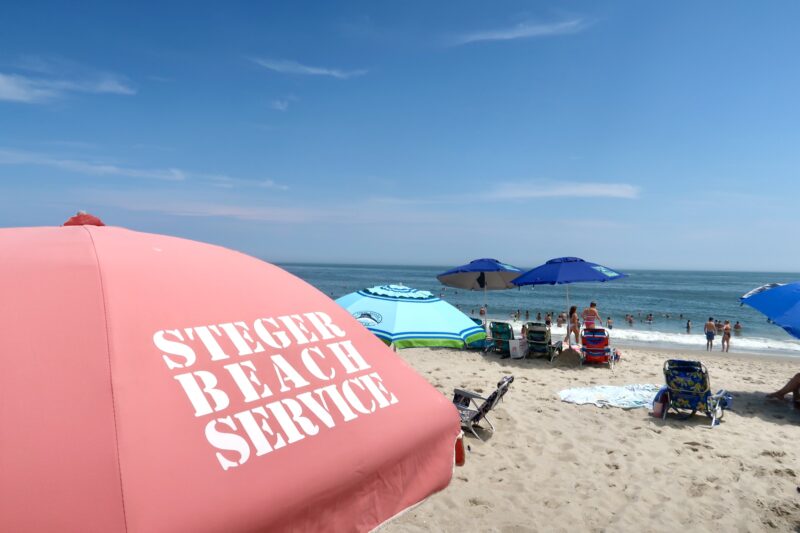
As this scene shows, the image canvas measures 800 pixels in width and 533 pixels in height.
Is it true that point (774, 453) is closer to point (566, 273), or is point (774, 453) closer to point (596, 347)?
point (596, 347)

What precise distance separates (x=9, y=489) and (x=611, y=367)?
11.4 meters

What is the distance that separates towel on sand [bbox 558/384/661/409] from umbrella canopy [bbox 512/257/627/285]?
2841mm

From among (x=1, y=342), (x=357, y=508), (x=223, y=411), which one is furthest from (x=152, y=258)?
(x=357, y=508)

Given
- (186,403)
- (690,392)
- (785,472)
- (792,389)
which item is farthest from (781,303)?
(186,403)

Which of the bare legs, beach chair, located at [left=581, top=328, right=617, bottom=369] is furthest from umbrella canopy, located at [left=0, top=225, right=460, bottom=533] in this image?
beach chair, located at [left=581, top=328, right=617, bottom=369]

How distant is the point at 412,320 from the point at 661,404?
4230 mm

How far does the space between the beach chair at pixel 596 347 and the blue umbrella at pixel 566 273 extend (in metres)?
1.24

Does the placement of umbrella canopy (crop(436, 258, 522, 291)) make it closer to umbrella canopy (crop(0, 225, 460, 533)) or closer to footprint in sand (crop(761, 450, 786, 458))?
footprint in sand (crop(761, 450, 786, 458))

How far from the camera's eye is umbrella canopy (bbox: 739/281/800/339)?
20.6ft

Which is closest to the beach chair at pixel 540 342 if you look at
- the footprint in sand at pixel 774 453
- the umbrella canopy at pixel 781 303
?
the umbrella canopy at pixel 781 303

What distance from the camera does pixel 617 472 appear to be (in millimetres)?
5223

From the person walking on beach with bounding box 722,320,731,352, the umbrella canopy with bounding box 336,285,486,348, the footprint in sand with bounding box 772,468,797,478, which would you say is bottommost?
the person walking on beach with bounding box 722,320,731,352

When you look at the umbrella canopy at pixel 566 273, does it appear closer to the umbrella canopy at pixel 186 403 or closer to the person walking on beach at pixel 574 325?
the person walking on beach at pixel 574 325

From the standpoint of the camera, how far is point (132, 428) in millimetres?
1177
